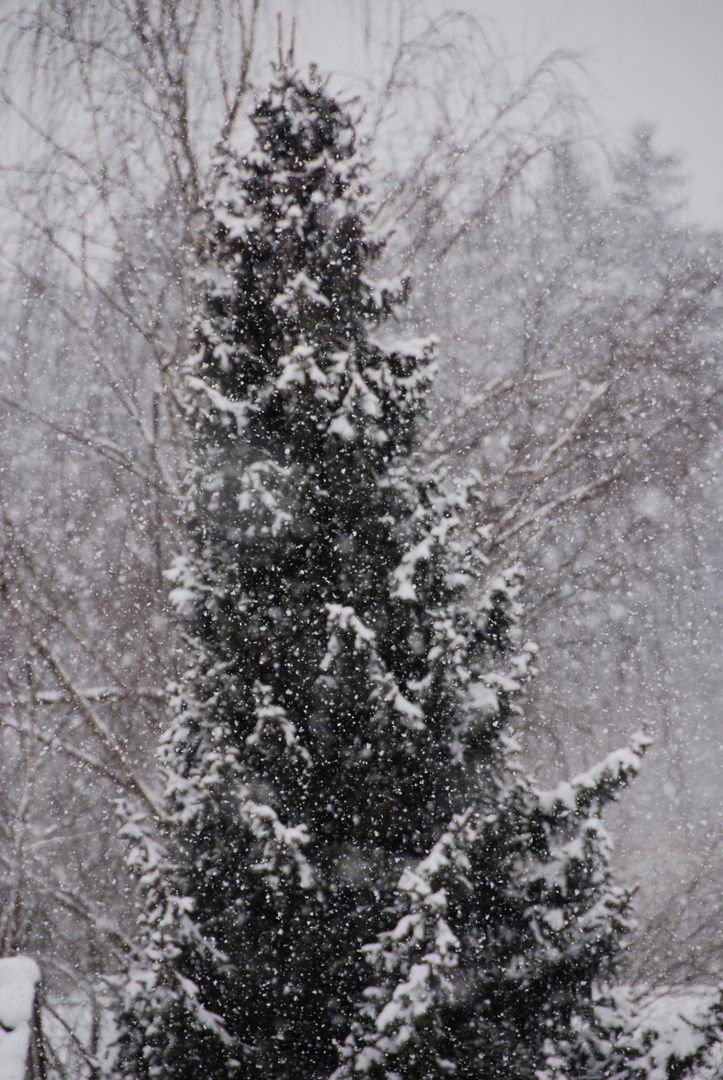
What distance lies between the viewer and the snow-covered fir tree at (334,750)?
10.7 ft

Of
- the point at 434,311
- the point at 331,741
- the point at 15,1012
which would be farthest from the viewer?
the point at 434,311

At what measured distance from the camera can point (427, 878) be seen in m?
3.10

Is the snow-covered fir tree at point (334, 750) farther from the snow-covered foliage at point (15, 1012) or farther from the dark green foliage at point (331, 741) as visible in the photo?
the snow-covered foliage at point (15, 1012)

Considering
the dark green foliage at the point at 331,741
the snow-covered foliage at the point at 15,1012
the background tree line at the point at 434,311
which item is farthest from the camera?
the background tree line at the point at 434,311

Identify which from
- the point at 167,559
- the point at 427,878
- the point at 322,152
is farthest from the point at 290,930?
the point at 322,152

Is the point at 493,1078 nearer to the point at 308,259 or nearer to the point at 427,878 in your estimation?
the point at 427,878

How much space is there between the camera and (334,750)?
369 centimetres

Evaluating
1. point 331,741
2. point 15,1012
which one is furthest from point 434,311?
point 15,1012

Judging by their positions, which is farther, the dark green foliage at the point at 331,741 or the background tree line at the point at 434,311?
the background tree line at the point at 434,311

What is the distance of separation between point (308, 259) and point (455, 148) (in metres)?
1.98

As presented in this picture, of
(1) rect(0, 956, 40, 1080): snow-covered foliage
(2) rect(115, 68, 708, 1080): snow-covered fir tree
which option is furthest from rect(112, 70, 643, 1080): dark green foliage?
(1) rect(0, 956, 40, 1080): snow-covered foliage

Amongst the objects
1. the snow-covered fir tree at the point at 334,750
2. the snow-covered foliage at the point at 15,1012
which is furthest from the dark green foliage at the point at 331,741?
the snow-covered foliage at the point at 15,1012

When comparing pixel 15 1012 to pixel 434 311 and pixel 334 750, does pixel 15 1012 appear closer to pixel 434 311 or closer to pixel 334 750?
pixel 334 750

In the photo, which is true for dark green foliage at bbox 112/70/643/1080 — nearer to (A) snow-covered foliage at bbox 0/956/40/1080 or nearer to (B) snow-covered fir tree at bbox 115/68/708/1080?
(B) snow-covered fir tree at bbox 115/68/708/1080
